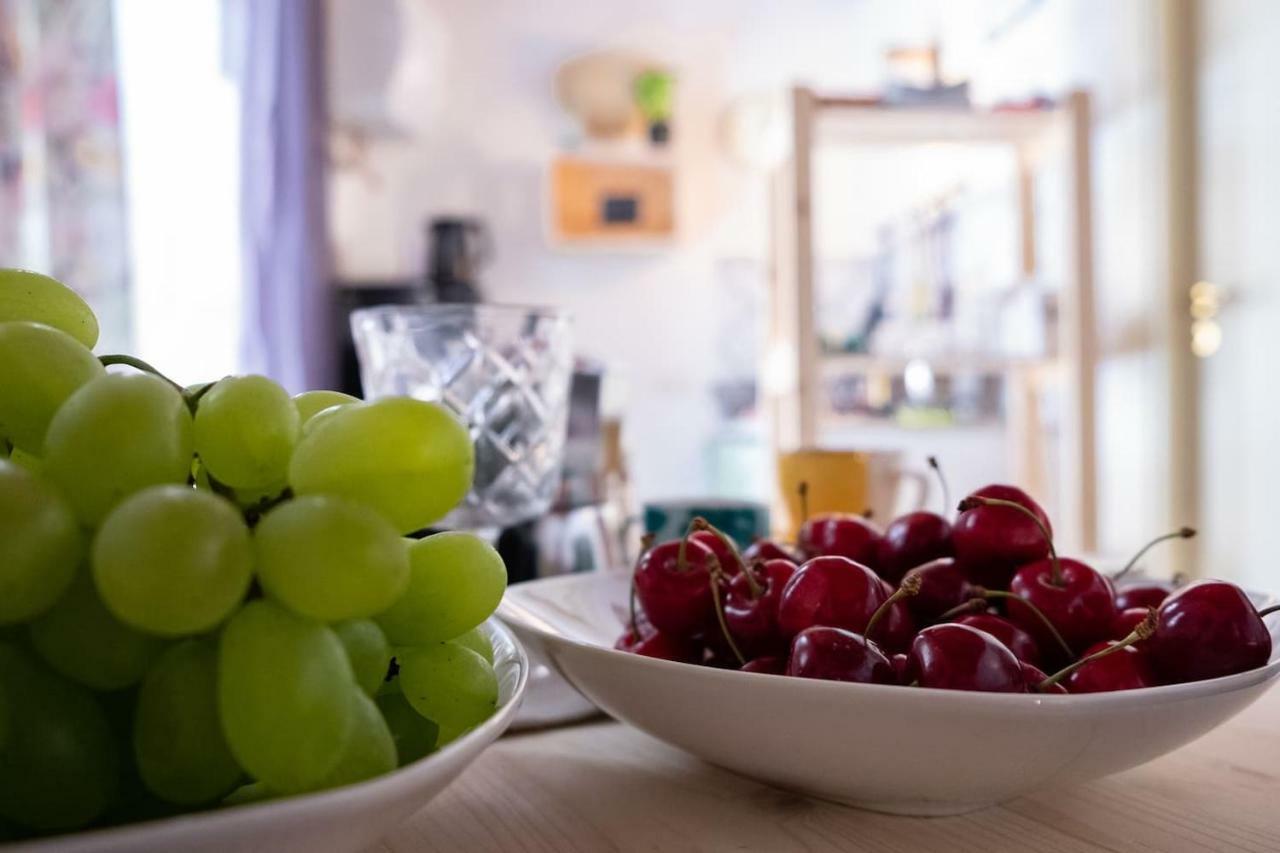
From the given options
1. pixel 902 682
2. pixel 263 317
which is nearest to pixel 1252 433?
pixel 902 682

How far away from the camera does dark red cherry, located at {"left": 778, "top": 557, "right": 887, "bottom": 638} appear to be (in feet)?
1.24

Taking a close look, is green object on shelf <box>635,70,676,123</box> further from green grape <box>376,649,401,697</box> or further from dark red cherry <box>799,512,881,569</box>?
green grape <box>376,649,401,697</box>

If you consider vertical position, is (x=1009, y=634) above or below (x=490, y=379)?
below

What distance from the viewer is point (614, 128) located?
2965mm

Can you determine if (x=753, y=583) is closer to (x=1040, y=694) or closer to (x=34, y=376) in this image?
(x=1040, y=694)

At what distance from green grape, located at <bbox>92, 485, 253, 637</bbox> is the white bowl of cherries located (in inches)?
6.6

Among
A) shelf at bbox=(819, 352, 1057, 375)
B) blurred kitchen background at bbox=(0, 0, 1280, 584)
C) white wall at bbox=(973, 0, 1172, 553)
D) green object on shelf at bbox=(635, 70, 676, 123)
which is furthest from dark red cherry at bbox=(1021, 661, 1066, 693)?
green object on shelf at bbox=(635, 70, 676, 123)

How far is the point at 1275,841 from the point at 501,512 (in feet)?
1.63

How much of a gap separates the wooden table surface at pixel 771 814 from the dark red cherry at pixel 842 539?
0.41ft

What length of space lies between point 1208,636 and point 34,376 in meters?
0.42

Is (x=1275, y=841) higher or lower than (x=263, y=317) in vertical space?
lower

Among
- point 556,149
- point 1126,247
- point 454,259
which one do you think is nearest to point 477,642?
point 1126,247

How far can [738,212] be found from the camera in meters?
3.16

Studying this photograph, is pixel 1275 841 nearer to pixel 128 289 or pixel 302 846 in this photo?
pixel 302 846
